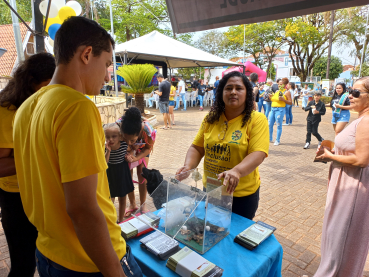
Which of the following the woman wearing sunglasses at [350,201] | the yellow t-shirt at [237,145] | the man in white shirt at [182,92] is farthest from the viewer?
the man in white shirt at [182,92]

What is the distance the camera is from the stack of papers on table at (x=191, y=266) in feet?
4.13

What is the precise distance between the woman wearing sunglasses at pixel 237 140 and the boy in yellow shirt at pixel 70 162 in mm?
1193

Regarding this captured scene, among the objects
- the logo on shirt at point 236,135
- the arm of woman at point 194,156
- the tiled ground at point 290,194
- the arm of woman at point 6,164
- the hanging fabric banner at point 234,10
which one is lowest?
the tiled ground at point 290,194

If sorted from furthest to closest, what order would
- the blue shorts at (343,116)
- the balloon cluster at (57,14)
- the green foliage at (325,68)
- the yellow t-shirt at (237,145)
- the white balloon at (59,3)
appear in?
1. the green foliage at (325,68)
2. the blue shorts at (343,116)
3. the white balloon at (59,3)
4. the balloon cluster at (57,14)
5. the yellow t-shirt at (237,145)

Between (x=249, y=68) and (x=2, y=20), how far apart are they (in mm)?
25550

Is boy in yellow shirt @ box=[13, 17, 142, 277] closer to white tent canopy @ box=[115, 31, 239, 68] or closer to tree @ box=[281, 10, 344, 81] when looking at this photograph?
white tent canopy @ box=[115, 31, 239, 68]

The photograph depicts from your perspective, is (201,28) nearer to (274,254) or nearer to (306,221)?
(274,254)

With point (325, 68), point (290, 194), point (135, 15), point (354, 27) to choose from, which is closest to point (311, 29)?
point (354, 27)

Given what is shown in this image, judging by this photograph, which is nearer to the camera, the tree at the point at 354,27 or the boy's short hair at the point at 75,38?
the boy's short hair at the point at 75,38

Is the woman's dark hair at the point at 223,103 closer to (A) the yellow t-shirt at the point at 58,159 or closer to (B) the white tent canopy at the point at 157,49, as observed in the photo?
(A) the yellow t-shirt at the point at 58,159

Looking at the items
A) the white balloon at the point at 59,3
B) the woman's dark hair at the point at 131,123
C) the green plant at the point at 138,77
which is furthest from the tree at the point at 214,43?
the woman's dark hair at the point at 131,123

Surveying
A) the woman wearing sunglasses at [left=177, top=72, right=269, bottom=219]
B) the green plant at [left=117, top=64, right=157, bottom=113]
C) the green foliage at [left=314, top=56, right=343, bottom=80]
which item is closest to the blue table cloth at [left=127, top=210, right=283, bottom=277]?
the woman wearing sunglasses at [left=177, top=72, right=269, bottom=219]

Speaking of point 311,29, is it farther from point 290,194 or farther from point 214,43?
point 290,194

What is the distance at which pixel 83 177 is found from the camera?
84 centimetres
